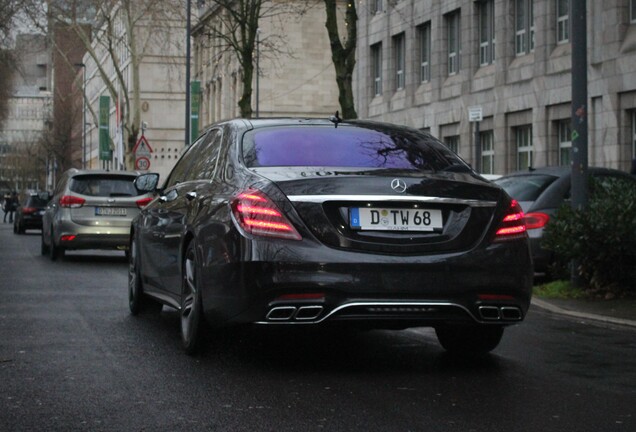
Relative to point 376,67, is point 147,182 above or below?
below

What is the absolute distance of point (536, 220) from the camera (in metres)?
15.4

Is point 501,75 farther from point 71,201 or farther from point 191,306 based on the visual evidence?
point 191,306

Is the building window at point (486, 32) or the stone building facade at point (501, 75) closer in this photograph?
the stone building facade at point (501, 75)

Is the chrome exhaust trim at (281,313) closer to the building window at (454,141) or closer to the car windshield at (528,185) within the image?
the car windshield at (528,185)

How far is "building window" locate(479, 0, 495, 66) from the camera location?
3784 centimetres

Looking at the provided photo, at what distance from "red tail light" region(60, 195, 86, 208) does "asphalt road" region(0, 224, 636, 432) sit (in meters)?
11.2

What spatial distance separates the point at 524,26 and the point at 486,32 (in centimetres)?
266

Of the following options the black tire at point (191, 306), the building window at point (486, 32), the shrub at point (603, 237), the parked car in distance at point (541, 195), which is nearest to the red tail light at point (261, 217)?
the black tire at point (191, 306)

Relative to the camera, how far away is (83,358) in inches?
332

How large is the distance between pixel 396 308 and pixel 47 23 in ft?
180

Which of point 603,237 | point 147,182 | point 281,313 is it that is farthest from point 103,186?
point 281,313

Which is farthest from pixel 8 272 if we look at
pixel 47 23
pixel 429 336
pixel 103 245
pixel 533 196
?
pixel 47 23

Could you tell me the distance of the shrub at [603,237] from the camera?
13.2 meters

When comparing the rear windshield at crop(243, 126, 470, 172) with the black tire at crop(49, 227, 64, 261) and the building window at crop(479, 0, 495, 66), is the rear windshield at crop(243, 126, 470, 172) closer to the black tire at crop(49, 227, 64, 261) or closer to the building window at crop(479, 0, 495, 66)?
the black tire at crop(49, 227, 64, 261)
